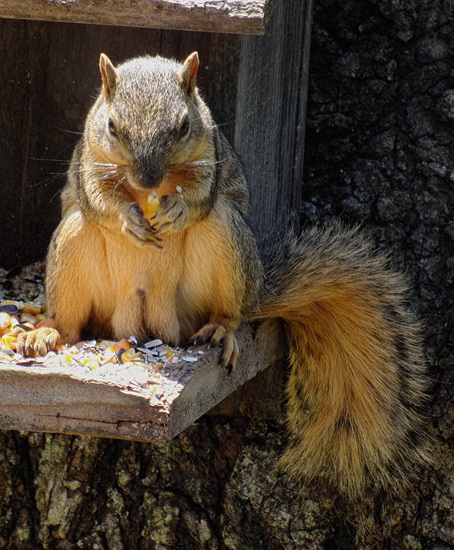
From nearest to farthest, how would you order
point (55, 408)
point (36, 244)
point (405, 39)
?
point (55, 408) → point (405, 39) → point (36, 244)

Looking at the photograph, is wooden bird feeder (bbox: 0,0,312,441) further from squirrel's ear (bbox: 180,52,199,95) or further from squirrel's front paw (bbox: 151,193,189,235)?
squirrel's front paw (bbox: 151,193,189,235)

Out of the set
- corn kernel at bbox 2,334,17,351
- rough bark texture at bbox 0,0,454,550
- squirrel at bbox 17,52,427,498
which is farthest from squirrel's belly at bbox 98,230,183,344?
rough bark texture at bbox 0,0,454,550

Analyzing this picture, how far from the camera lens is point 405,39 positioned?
2.10 m

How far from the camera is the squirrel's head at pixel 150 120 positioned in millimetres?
1614

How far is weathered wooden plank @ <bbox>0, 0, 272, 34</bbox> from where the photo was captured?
59.8 inches

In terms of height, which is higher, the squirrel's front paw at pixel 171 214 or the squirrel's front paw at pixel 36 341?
the squirrel's front paw at pixel 171 214

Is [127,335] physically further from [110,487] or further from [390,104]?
[390,104]

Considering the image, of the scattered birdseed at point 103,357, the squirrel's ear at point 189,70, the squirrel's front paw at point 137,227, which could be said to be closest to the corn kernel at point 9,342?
the scattered birdseed at point 103,357

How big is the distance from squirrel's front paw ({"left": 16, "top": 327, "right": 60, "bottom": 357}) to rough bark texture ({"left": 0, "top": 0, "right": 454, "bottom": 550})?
476mm

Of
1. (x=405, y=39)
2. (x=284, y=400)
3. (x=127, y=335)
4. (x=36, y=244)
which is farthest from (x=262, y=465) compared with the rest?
(x=405, y=39)

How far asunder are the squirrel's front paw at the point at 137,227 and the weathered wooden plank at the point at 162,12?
13.1 inches

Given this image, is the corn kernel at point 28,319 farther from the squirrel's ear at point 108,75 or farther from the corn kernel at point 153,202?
the squirrel's ear at point 108,75

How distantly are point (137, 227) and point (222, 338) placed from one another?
0.25m

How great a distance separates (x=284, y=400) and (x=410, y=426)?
27 centimetres
